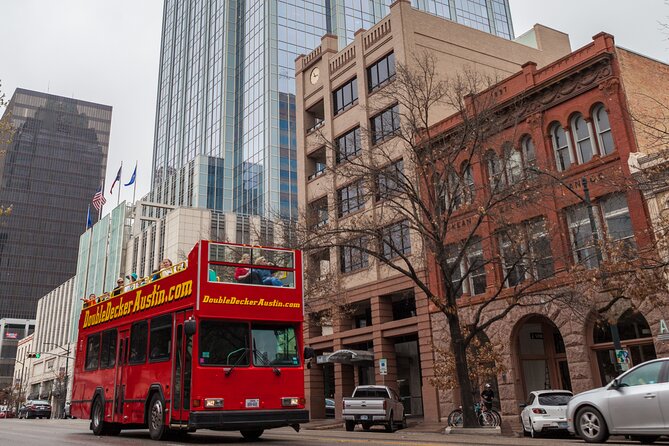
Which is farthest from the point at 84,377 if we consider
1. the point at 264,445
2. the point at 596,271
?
the point at 596,271

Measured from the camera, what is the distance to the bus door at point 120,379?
15.4 metres

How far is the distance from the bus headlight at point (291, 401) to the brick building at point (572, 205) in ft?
34.9

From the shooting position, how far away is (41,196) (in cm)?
14912

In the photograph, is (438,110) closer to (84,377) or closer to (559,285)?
(559,285)

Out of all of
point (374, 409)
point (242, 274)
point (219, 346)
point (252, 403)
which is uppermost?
point (242, 274)

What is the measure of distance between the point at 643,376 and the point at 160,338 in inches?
407

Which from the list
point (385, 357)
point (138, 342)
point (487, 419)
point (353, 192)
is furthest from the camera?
point (353, 192)

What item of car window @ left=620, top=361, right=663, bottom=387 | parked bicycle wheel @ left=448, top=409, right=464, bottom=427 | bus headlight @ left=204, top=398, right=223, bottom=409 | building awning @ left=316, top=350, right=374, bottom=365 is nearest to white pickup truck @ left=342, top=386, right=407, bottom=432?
parked bicycle wheel @ left=448, top=409, right=464, bottom=427

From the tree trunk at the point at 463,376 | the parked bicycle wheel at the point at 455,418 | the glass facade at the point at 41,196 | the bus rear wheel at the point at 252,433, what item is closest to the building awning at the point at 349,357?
the parked bicycle wheel at the point at 455,418

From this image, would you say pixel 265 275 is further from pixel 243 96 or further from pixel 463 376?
pixel 243 96

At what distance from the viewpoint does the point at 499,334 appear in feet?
87.0

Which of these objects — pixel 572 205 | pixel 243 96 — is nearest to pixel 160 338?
pixel 572 205

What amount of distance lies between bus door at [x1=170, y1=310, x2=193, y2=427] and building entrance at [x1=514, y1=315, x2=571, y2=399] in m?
17.5

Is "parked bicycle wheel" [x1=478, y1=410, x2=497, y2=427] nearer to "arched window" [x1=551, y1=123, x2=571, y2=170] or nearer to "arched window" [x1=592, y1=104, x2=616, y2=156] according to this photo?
"arched window" [x1=551, y1=123, x2=571, y2=170]
